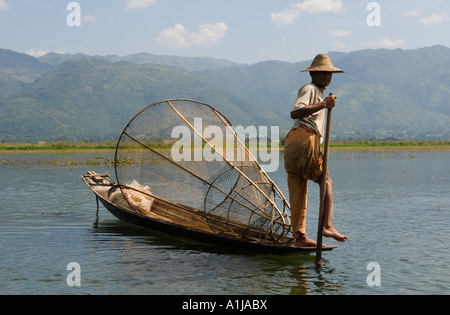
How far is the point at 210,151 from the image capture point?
10.2m

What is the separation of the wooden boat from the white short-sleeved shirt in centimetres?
168

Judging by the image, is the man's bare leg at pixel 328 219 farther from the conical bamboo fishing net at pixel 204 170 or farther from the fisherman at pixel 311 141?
the conical bamboo fishing net at pixel 204 170

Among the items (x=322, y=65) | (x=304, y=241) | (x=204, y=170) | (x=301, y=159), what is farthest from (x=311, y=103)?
(x=204, y=170)

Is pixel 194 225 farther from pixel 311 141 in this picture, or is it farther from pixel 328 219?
pixel 311 141

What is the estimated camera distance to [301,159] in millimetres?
7191

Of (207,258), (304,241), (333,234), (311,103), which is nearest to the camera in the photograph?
(311,103)

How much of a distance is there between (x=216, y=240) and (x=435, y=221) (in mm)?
5879

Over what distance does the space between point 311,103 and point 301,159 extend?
0.70 metres

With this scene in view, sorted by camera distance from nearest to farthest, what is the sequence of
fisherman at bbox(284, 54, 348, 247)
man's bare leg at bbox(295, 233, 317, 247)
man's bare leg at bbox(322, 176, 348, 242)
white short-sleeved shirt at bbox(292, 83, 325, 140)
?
white short-sleeved shirt at bbox(292, 83, 325, 140) → fisherman at bbox(284, 54, 348, 247) → man's bare leg at bbox(322, 176, 348, 242) → man's bare leg at bbox(295, 233, 317, 247)

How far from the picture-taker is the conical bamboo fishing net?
894 centimetres

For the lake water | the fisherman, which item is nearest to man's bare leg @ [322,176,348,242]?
the fisherman

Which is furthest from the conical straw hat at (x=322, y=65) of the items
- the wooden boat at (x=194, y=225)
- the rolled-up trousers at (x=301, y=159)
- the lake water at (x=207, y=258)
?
the lake water at (x=207, y=258)

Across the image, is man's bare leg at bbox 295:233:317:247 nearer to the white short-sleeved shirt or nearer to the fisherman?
the fisherman
